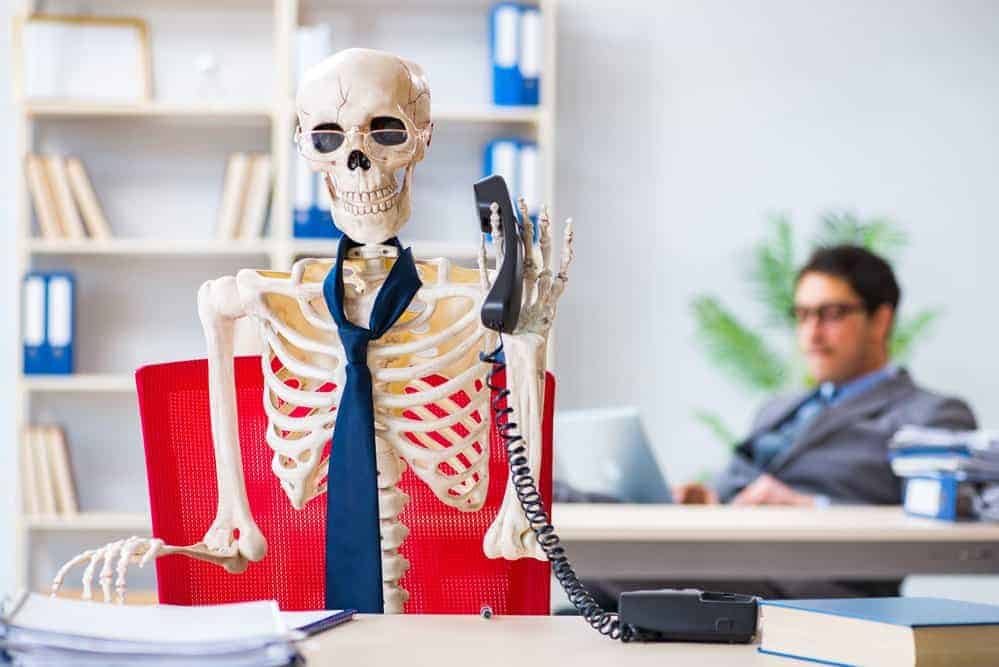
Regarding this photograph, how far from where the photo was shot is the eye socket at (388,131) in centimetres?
148

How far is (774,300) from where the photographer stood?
439cm

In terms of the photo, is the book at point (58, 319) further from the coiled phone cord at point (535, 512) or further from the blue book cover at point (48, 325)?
the coiled phone cord at point (535, 512)

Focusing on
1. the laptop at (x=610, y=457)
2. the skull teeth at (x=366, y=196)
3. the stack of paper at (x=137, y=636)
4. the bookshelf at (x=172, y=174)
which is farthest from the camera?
the bookshelf at (x=172, y=174)

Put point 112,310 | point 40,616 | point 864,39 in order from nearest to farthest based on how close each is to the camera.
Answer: point 40,616, point 112,310, point 864,39

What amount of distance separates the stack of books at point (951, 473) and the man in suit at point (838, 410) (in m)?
0.60

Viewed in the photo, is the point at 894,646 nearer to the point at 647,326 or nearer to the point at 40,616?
the point at 40,616

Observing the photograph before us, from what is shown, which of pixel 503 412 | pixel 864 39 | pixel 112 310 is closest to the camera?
pixel 503 412

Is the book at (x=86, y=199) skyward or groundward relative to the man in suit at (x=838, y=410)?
skyward

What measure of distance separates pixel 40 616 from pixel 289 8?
3.22 meters

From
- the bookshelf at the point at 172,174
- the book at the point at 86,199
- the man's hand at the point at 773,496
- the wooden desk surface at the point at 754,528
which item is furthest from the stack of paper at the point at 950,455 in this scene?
the book at the point at 86,199

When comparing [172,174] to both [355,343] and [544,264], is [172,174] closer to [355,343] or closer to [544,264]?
[355,343]

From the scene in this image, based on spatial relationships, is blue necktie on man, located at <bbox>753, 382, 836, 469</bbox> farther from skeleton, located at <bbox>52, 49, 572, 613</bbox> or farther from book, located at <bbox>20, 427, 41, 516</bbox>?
skeleton, located at <bbox>52, 49, 572, 613</bbox>

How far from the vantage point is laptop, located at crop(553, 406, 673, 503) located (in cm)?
291

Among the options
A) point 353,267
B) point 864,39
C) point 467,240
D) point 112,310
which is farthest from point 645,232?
point 353,267
